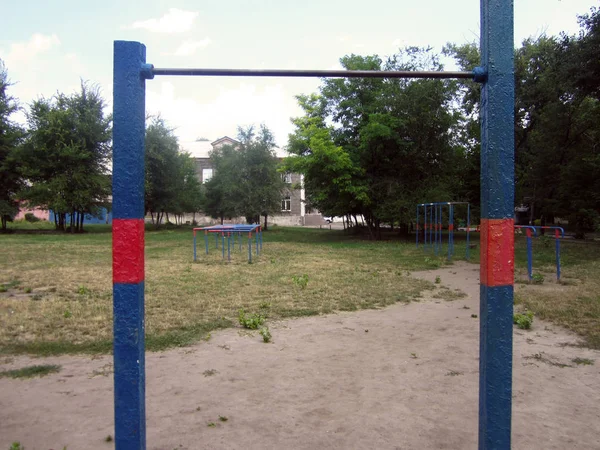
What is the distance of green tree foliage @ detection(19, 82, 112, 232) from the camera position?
27.9 m

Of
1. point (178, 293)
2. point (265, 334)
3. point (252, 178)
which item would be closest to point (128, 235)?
point (265, 334)

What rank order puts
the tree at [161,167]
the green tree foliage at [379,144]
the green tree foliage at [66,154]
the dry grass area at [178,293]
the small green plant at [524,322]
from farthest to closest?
the tree at [161,167], the green tree foliage at [66,154], the green tree foliage at [379,144], the small green plant at [524,322], the dry grass area at [178,293]

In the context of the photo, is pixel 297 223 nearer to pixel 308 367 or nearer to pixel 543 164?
pixel 543 164

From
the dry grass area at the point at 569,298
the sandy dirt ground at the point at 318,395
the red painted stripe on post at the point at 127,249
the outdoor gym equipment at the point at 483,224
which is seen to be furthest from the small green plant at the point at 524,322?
the red painted stripe on post at the point at 127,249

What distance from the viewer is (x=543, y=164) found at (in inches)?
1006

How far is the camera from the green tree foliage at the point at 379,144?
2241 centimetres

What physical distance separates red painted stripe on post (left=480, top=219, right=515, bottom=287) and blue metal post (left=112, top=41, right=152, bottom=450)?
4.85ft

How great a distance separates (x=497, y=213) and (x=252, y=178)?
31.2 m

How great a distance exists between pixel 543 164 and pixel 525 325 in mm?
22701

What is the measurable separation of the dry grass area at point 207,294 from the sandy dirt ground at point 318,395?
62cm

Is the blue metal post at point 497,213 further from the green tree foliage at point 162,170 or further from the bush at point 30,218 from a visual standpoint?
the bush at point 30,218

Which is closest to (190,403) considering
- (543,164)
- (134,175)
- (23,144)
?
(134,175)

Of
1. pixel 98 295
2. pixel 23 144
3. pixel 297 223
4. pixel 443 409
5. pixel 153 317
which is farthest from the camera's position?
pixel 297 223

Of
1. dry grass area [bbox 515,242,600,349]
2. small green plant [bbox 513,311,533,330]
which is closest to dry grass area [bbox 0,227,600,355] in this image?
dry grass area [bbox 515,242,600,349]
